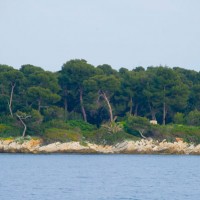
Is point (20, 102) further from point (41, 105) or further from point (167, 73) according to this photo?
point (167, 73)

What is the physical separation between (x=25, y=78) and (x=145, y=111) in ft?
44.3

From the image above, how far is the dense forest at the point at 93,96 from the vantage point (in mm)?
82625

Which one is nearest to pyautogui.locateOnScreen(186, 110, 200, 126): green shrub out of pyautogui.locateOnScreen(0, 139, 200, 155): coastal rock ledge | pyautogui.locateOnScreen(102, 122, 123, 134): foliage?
pyautogui.locateOnScreen(0, 139, 200, 155): coastal rock ledge

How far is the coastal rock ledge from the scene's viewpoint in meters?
74.6

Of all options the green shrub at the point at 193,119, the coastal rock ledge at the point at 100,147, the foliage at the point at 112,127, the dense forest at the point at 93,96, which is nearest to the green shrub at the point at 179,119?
the dense forest at the point at 93,96
